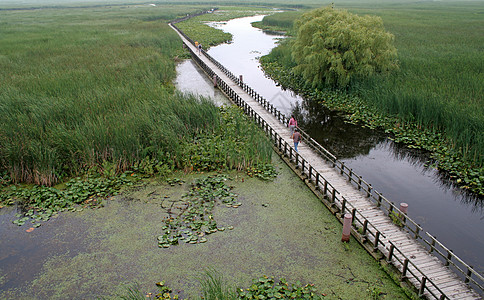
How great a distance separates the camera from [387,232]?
1302 cm

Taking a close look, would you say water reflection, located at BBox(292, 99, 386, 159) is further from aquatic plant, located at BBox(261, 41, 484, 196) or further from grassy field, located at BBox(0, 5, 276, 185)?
grassy field, located at BBox(0, 5, 276, 185)

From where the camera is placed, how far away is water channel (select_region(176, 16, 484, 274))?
14.4 metres

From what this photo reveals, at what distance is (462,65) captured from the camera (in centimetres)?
3228

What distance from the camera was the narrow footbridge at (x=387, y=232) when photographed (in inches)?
416

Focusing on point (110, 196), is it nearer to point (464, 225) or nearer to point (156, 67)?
point (464, 225)

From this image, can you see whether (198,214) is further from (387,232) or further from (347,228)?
(387,232)

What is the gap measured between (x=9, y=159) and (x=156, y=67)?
2281cm

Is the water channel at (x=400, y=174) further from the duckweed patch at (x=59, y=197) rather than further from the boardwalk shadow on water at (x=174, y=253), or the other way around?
the duckweed patch at (x=59, y=197)

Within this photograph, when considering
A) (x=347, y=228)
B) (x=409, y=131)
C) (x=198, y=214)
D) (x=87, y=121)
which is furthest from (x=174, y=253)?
(x=409, y=131)

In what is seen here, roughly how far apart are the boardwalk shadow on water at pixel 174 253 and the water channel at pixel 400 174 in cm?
437

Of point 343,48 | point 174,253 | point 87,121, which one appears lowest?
point 174,253

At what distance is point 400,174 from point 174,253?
1356 centimetres

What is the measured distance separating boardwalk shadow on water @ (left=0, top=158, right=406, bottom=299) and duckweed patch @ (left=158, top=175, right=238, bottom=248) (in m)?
0.36

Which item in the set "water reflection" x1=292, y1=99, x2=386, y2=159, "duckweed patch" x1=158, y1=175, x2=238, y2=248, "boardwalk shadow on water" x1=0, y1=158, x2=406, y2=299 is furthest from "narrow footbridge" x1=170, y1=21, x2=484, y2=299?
"duckweed patch" x1=158, y1=175, x2=238, y2=248
